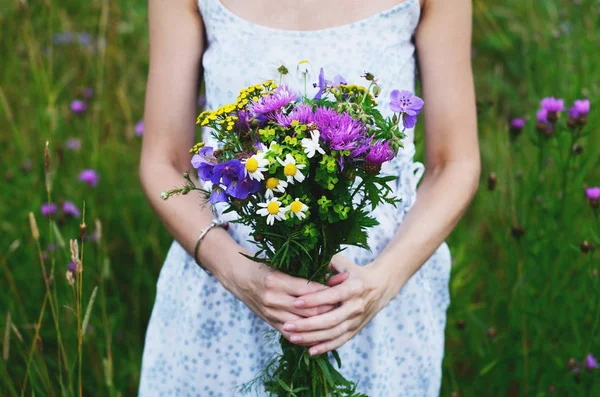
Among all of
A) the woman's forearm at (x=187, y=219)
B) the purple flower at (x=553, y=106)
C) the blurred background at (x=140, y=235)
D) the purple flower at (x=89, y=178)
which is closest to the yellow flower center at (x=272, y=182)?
the woman's forearm at (x=187, y=219)

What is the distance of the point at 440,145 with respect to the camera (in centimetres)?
130

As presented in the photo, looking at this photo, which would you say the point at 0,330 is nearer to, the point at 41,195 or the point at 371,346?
the point at 41,195

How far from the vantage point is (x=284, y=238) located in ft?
2.95

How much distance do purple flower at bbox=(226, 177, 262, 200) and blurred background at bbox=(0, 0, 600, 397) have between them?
485 millimetres

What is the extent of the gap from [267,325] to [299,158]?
0.60m

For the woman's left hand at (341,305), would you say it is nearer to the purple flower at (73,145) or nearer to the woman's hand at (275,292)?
the woman's hand at (275,292)

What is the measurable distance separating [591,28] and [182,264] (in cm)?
174

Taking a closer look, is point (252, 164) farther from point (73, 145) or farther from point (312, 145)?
point (73, 145)

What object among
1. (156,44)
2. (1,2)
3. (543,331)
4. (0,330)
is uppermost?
(1,2)

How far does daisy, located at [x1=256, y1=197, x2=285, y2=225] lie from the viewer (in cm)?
81

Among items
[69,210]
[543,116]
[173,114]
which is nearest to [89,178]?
[69,210]

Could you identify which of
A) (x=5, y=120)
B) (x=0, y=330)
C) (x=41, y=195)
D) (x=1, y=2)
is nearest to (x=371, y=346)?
(x=0, y=330)

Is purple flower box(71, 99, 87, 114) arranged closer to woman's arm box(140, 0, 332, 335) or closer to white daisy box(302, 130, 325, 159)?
woman's arm box(140, 0, 332, 335)

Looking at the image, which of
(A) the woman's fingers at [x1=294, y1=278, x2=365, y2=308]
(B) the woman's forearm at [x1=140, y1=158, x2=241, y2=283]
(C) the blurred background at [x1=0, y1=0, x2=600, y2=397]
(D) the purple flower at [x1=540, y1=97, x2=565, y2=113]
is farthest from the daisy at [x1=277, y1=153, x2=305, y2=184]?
(D) the purple flower at [x1=540, y1=97, x2=565, y2=113]
